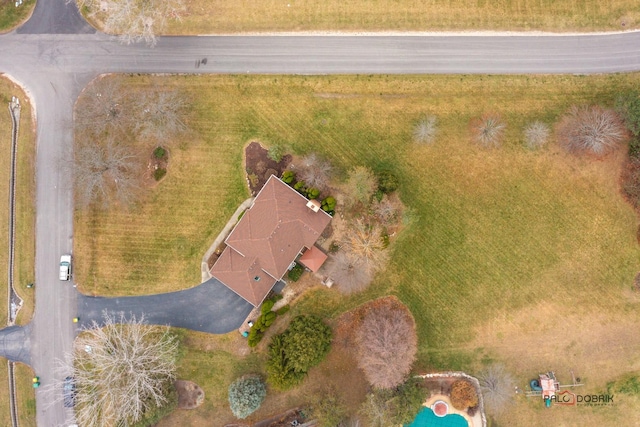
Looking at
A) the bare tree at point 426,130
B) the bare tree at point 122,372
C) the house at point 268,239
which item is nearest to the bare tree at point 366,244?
the house at point 268,239

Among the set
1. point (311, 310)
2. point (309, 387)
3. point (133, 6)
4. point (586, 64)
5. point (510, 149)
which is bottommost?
point (309, 387)

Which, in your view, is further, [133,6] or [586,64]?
[586,64]

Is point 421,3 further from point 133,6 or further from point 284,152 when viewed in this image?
point 133,6

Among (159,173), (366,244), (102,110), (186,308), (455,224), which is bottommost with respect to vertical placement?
(186,308)

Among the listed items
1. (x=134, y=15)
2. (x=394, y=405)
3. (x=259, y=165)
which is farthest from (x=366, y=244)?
(x=134, y=15)

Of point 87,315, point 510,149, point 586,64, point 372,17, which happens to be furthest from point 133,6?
point 586,64

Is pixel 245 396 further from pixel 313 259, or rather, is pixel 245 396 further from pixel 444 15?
pixel 444 15
